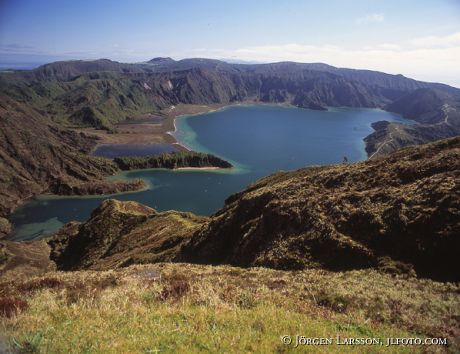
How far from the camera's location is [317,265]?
23.0 metres

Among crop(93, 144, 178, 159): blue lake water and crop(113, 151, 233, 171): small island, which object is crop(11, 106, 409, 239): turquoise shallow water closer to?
crop(113, 151, 233, 171): small island

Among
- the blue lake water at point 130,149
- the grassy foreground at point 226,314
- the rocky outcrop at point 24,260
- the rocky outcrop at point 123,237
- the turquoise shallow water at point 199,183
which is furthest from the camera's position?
the blue lake water at point 130,149

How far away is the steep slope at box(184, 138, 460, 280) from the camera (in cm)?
2092

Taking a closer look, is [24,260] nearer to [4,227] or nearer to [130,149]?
[4,227]

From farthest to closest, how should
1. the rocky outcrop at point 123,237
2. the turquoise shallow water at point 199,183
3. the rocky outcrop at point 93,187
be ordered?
the rocky outcrop at point 93,187 < the turquoise shallow water at point 199,183 < the rocky outcrop at point 123,237

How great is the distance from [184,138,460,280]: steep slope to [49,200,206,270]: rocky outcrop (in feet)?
25.1

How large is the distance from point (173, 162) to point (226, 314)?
5674 inches

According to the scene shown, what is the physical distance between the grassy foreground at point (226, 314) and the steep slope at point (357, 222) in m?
3.34

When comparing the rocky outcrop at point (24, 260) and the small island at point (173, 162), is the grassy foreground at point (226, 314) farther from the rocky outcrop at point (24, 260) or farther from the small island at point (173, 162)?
the small island at point (173, 162)

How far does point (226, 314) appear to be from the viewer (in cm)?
1162

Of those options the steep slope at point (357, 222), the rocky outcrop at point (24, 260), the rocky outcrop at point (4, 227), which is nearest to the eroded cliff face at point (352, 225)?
the steep slope at point (357, 222)

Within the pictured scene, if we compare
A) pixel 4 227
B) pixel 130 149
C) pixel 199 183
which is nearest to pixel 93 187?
pixel 199 183

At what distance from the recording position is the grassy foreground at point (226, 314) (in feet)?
30.3

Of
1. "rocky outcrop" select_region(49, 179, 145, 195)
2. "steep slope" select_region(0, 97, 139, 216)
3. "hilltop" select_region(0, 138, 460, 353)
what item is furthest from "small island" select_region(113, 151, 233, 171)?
"hilltop" select_region(0, 138, 460, 353)
